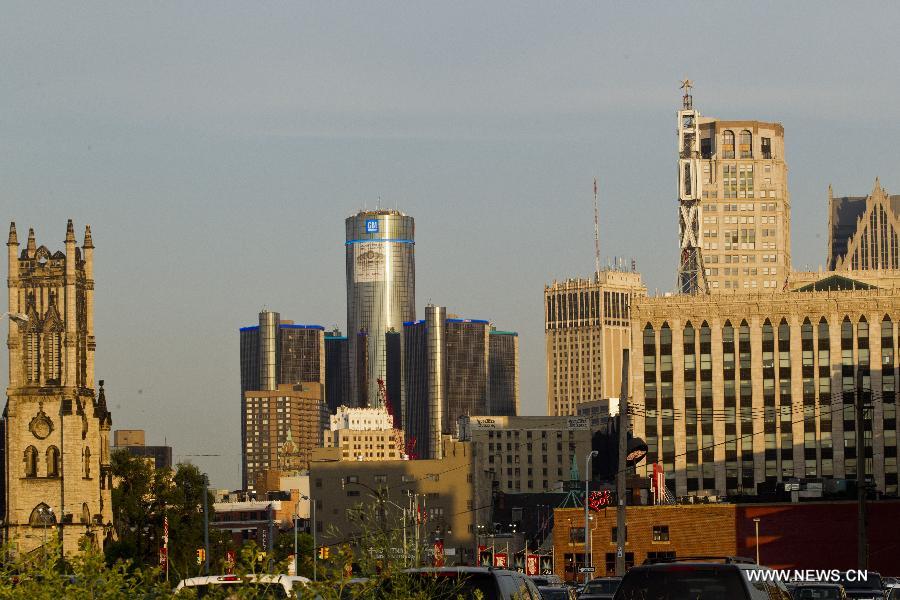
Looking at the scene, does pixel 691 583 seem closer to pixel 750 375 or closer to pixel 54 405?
pixel 54 405

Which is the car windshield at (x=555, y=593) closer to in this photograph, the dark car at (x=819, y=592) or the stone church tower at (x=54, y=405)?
the dark car at (x=819, y=592)

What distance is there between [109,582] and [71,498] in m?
122

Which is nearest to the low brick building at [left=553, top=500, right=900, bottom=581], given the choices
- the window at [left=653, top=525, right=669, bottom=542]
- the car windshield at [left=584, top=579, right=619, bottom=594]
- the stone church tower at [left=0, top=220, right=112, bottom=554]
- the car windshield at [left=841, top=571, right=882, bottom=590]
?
the window at [left=653, top=525, right=669, bottom=542]

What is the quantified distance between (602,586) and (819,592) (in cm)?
592

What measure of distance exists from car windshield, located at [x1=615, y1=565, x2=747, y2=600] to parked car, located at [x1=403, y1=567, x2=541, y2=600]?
5.68 feet

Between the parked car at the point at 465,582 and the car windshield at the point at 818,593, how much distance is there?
18.2 meters

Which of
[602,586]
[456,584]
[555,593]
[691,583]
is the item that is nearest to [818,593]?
[602,586]

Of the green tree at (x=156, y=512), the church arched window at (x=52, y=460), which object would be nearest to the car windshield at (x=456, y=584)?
the green tree at (x=156, y=512)

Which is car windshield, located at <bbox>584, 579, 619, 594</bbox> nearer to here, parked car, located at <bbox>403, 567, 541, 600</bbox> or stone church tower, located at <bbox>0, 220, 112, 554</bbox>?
parked car, located at <bbox>403, 567, 541, 600</bbox>

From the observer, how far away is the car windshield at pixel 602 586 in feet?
132

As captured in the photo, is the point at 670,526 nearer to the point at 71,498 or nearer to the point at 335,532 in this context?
the point at 71,498

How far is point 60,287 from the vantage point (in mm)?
144250

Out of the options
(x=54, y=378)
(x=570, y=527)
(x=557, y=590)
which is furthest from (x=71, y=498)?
(x=557, y=590)

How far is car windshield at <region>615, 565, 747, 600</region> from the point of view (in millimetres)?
20938
